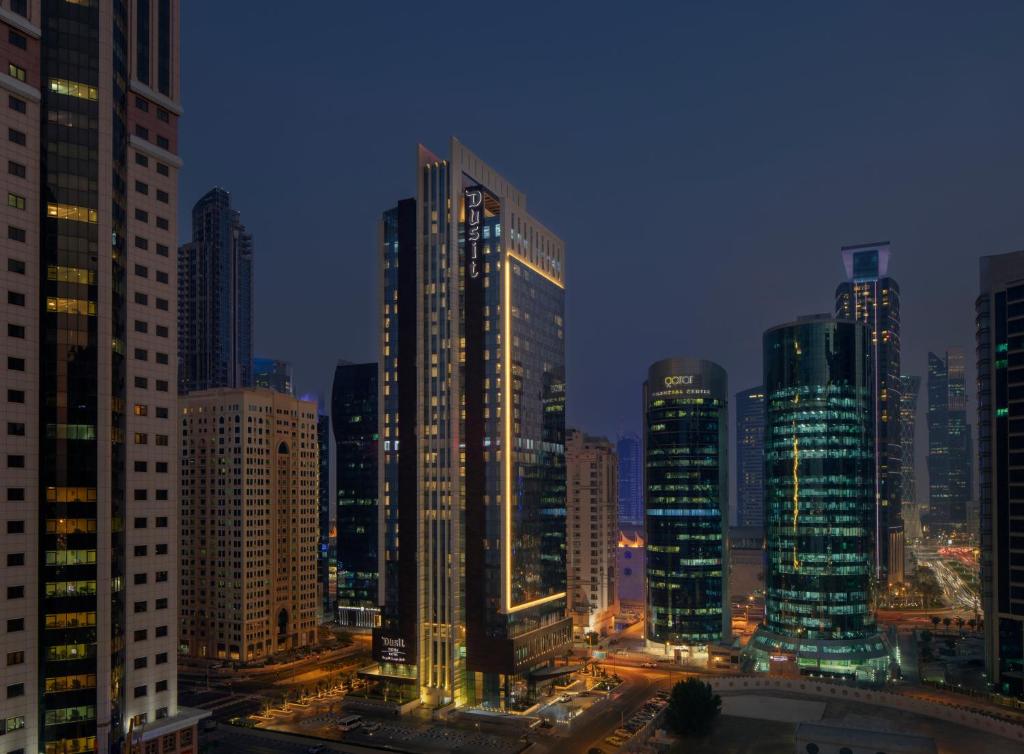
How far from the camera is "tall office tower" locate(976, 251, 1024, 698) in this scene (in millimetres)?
143750

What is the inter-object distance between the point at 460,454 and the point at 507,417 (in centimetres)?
1047

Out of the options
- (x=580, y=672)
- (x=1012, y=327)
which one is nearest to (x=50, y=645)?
(x=580, y=672)

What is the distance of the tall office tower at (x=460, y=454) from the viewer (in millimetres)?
144750

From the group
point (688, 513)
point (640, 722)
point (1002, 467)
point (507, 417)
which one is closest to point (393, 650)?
point (640, 722)

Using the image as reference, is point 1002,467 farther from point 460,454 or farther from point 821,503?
point 460,454

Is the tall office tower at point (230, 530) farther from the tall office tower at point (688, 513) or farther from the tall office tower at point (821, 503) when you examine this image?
the tall office tower at point (821, 503)

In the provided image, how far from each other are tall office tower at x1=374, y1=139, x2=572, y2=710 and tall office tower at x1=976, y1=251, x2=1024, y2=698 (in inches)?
3026

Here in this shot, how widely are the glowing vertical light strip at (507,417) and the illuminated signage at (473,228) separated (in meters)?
5.49

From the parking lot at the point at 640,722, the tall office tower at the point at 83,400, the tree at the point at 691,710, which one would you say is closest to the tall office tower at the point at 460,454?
the parking lot at the point at 640,722

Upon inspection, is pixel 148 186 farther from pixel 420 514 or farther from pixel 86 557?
pixel 420 514

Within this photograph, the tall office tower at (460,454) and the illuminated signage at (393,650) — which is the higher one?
the tall office tower at (460,454)

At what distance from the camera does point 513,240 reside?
502ft

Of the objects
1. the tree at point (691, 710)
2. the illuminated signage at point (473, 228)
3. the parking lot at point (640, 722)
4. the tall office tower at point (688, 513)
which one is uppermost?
the illuminated signage at point (473, 228)

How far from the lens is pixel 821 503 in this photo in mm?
178000
